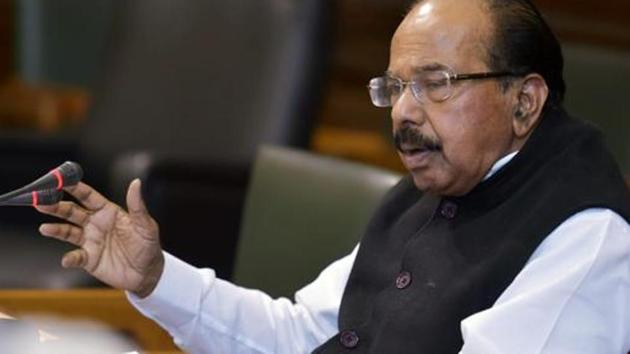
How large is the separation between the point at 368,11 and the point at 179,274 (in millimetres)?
4016

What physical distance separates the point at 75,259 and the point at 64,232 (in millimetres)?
40

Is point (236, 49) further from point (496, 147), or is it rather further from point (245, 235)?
point (496, 147)

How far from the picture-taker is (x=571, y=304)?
73.9 inches

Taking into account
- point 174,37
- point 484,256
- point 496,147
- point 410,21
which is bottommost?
point 174,37

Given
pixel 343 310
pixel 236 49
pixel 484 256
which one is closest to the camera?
pixel 484 256

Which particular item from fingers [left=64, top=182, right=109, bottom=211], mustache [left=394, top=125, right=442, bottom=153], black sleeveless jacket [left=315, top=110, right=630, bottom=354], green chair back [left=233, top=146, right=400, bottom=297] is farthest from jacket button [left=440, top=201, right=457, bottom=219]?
fingers [left=64, top=182, right=109, bottom=211]

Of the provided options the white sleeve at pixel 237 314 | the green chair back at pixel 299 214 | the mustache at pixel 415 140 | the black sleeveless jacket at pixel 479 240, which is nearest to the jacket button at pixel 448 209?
the black sleeveless jacket at pixel 479 240

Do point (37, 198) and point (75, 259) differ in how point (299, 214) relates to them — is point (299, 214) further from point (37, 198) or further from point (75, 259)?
point (37, 198)

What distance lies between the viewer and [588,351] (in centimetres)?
186

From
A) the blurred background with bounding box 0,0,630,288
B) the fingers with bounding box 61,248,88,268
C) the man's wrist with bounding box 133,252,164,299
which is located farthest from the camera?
the blurred background with bounding box 0,0,630,288

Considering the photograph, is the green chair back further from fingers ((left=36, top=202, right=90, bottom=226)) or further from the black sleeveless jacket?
fingers ((left=36, top=202, right=90, bottom=226))

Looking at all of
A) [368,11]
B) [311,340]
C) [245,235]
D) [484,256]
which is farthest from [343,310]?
[368,11]

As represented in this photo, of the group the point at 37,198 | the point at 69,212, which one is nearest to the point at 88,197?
the point at 69,212

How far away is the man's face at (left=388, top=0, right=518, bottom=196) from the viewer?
6.66 feet
